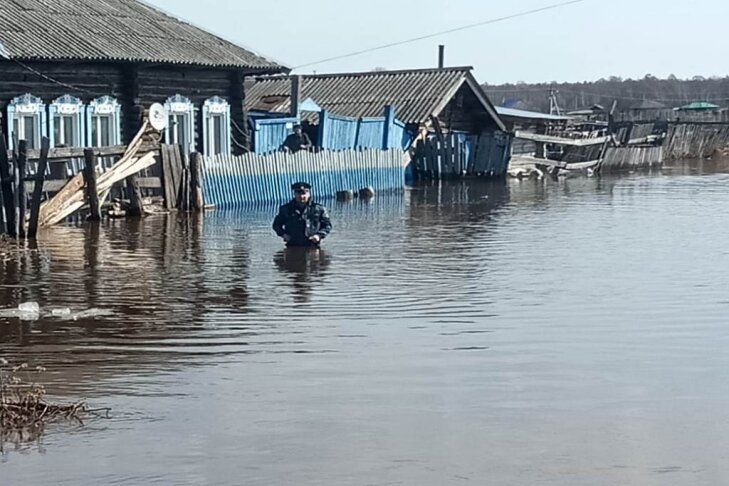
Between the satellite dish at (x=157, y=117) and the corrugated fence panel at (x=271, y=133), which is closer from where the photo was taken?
the satellite dish at (x=157, y=117)

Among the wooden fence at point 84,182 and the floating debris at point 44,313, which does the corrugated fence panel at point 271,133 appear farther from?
the floating debris at point 44,313

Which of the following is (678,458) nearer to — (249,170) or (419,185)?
(249,170)

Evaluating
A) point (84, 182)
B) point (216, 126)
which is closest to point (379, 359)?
point (84, 182)

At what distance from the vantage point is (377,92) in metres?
39.7

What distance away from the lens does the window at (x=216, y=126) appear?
2781 centimetres

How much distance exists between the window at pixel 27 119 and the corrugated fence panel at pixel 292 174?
3061 mm

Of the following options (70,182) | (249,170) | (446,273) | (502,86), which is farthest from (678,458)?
(502,86)

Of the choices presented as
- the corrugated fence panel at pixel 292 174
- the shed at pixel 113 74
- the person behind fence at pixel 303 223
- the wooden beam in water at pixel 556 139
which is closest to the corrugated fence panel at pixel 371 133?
the corrugated fence panel at pixel 292 174

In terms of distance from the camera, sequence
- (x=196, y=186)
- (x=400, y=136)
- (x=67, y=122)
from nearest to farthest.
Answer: (x=196, y=186) → (x=67, y=122) → (x=400, y=136)

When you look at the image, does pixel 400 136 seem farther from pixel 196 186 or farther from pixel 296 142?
pixel 196 186

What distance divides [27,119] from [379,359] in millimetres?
15879

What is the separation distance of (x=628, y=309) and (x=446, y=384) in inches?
148

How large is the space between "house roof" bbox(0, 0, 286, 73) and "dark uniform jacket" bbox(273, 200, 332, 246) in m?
7.79

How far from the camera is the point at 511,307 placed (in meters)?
11.9
